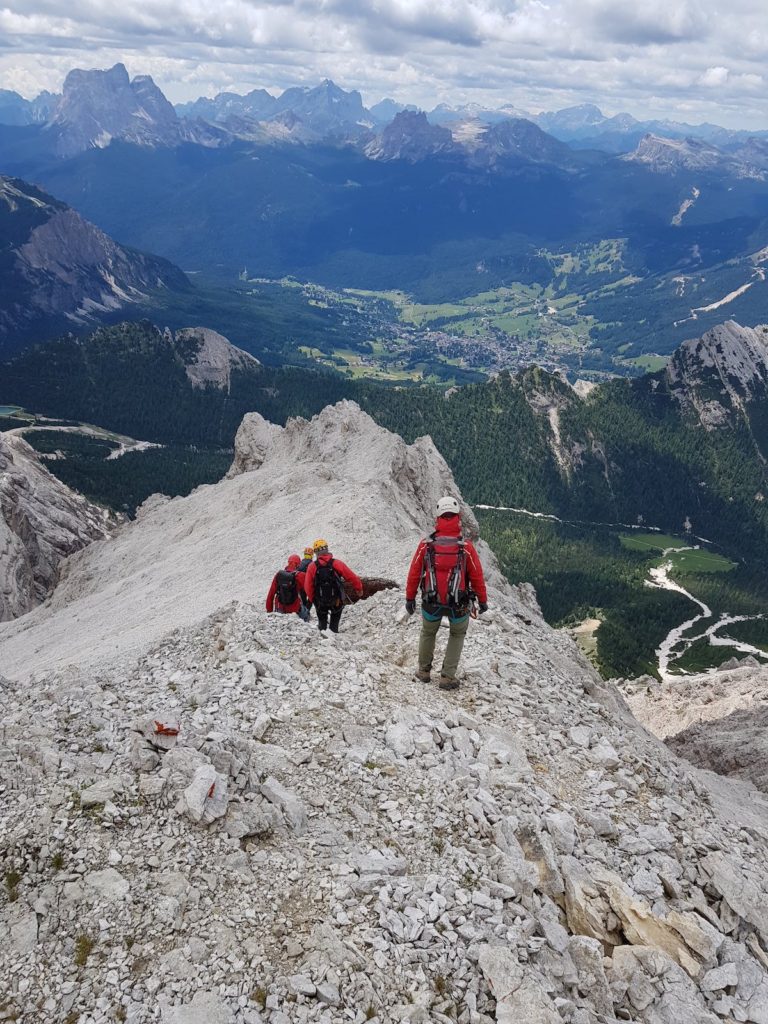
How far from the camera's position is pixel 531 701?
24.4 metres

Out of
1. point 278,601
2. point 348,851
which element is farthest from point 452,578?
point 348,851

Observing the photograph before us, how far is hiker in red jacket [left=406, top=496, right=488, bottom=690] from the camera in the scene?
2334cm

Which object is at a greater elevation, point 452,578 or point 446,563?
point 446,563

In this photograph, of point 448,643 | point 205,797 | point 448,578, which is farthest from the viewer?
point 448,643

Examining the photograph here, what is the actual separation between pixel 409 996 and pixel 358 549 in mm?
34969

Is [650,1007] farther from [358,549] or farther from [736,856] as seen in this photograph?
[358,549]

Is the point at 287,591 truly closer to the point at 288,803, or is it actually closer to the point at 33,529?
the point at 288,803

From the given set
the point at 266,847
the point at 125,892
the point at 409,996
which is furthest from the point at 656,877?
the point at 125,892

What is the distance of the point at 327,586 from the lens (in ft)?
94.0

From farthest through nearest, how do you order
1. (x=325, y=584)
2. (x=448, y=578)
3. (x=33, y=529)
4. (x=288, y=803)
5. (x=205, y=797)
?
(x=33, y=529) < (x=325, y=584) < (x=448, y=578) < (x=288, y=803) < (x=205, y=797)

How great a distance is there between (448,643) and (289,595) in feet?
23.8

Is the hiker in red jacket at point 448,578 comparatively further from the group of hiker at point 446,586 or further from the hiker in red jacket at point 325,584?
the hiker in red jacket at point 325,584

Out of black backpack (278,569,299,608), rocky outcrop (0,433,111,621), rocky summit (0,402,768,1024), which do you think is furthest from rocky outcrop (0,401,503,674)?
rocky summit (0,402,768,1024)

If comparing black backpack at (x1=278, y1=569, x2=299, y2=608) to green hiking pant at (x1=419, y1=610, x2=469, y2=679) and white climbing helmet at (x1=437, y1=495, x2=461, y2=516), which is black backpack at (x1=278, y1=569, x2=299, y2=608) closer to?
green hiking pant at (x1=419, y1=610, x2=469, y2=679)
